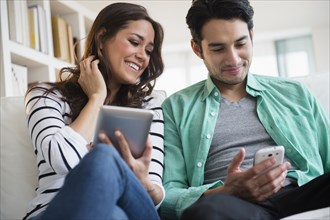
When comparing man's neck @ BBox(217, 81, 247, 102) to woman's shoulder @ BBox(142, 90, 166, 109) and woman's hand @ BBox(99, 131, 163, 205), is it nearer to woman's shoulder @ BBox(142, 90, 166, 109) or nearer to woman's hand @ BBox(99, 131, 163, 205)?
woman's shoulder @ BBox(142, 90, 166, 109)

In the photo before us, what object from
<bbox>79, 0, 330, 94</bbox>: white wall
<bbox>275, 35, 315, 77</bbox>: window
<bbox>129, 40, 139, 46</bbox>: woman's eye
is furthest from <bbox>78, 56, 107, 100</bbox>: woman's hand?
<bbox>275, 35, 315, 77</bbox>: window

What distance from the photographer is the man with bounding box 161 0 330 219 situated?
48.1 inches

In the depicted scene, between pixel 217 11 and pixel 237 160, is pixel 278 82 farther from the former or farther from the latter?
pixel 237 160

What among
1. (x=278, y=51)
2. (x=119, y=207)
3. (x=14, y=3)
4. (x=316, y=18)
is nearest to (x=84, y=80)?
(x=119, y=207)

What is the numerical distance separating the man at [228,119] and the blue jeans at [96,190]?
34cm

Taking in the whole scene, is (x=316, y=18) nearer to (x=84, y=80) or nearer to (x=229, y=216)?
(x=84, y=80)

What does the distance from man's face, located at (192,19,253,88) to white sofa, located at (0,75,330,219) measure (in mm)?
732

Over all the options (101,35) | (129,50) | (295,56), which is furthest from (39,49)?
(295,56)

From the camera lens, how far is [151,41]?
4.65ft

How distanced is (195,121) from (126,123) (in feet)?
1.54

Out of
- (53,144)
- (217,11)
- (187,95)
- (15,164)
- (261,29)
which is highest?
(261,29)

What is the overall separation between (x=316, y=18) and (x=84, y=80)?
374 centimetres

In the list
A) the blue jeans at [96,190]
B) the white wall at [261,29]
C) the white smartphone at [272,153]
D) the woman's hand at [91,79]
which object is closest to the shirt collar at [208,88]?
the woman's hand at [91,79]

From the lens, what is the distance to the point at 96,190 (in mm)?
734
